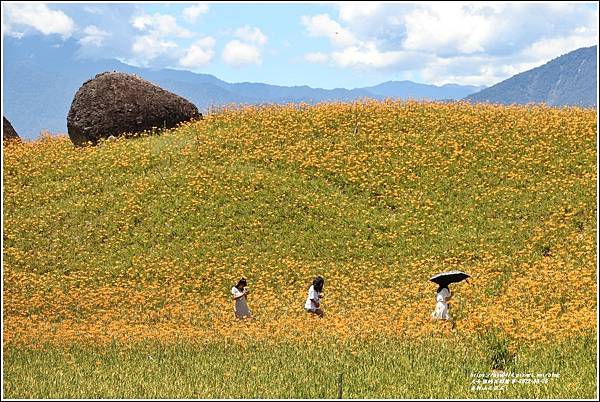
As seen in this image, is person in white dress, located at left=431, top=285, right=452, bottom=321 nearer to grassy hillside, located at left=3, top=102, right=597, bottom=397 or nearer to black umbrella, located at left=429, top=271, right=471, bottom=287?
black umbrella, located at left=429, top=271, right=471, bottom=287

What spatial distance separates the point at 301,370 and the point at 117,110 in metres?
29.1

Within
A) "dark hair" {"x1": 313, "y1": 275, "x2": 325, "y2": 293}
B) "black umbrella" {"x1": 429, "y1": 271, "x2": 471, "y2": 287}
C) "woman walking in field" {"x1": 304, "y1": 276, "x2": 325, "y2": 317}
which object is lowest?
"woman walking in field" {"x1": 304, "y1": 276, "x2": 325, "y2": 317}

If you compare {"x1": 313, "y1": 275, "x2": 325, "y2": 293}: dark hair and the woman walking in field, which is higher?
{"x1": 313, "y1": 275, "x2": 325, "y2": 293}: dark hair

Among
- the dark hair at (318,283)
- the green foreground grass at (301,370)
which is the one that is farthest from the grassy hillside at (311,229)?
the dark hair at (318,283)

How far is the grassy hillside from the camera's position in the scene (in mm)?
17531

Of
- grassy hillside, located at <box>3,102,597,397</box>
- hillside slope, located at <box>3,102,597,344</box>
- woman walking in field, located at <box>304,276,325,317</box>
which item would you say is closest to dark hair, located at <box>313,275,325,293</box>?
woman walking in field, located at <box>304,276,325,317</box>

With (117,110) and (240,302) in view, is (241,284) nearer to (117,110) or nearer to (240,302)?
(240,302)

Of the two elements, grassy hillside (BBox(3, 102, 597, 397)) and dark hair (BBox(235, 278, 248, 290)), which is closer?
grassy hillside (BBox(3, 102, 597, 397))

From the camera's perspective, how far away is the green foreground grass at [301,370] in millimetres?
10344

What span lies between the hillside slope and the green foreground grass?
1.55 m

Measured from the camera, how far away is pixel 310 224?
26.7 m

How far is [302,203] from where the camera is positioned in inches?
1099

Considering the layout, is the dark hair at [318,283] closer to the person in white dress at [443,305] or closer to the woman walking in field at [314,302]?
the woman walking in field at [314,302]

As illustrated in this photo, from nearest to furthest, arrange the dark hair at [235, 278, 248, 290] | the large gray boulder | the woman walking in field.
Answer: the dark hair at [235, 278, 248, 290] < the woman walking in field < the large gray boulder
